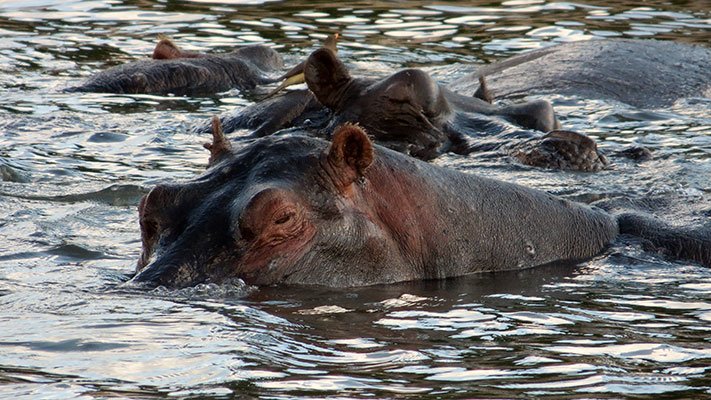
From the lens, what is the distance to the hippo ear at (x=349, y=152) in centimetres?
597

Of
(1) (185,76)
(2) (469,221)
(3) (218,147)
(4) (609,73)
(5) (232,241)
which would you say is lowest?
(1) (185,76)

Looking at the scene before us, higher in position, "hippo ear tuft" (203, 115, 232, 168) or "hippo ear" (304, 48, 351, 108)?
"hippo ear tuft" (203, 115, 232, 168)

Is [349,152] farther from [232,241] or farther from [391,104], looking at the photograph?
[391,104]

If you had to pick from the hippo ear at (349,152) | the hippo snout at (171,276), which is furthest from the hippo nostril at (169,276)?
the hippo ear at (349,152)

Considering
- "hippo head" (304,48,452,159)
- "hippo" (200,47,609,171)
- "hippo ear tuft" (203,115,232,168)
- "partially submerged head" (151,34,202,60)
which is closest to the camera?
"hippo ear tuft" (203,115,232,168)

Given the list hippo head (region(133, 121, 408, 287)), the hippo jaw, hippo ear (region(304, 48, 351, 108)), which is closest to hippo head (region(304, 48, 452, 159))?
hippo ear (region(304, 48, 351, 108))

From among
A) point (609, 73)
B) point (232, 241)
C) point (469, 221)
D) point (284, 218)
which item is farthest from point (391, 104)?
point (232, 241)

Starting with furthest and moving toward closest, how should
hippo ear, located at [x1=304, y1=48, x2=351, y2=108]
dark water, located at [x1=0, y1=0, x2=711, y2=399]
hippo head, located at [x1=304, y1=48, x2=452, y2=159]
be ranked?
hippo ear, located at [x1=304, y1=48, x2=351, y2=108] < hippo head, located at [x1=304, y1=48, x2=452, y2=159] < dark water, located at [x1=0, y1=0, x2=711, y2=399]

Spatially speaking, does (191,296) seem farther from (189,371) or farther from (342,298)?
(189,371)

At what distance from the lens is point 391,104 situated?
31.6 feet

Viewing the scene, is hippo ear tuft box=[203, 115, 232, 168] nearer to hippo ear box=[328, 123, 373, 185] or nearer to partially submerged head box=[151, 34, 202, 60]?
hippo ear box=[328, 123, 373, 185]

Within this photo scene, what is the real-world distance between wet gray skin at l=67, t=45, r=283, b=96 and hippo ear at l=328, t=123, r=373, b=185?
700 cm

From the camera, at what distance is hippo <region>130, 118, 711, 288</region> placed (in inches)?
229

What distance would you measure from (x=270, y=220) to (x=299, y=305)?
1.22 feet
